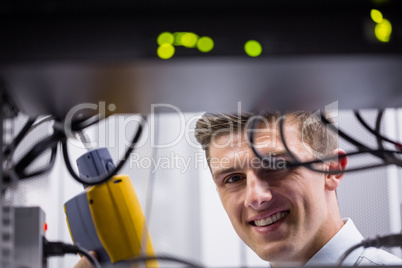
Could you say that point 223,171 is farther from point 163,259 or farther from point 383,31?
point 383,31

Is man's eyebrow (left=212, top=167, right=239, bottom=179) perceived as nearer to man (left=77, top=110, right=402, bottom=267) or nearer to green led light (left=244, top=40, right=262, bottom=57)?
man (left=77, top=110, right=402, bottom=267)

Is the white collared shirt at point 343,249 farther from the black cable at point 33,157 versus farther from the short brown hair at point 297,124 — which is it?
the black cable at point 33,157

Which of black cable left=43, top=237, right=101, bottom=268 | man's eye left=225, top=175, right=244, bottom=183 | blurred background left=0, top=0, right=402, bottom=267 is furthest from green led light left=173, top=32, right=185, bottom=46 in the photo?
man's eye left=225, top=175, right=244, bottom=183

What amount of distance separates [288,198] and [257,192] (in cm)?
8

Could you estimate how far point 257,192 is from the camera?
125 cm

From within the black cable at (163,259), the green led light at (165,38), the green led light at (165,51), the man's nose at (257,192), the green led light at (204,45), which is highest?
the green led light at (165,38)

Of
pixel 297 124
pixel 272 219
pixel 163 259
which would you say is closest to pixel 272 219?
pixel 272 219

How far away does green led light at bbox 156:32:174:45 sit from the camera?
22.1 inches

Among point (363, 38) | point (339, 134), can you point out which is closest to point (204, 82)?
point (363, 38)

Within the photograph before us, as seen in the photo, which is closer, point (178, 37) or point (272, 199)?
point (178, 37)

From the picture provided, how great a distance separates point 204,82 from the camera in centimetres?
63

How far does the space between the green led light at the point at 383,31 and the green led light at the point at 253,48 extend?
0.13 metres

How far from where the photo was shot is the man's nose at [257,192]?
1.23 m

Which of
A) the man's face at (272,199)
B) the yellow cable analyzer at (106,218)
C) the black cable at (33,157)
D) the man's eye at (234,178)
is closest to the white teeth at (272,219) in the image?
the man's face at (272,199)
